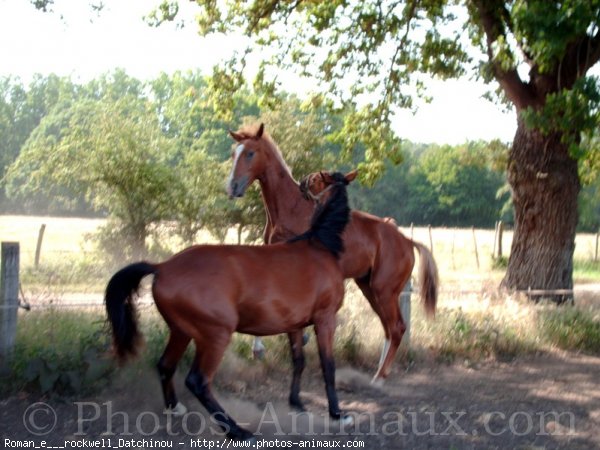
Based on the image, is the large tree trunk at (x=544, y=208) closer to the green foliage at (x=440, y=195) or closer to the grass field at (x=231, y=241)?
the grass field at (x=231, y=241)

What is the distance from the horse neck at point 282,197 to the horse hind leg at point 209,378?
232 cm

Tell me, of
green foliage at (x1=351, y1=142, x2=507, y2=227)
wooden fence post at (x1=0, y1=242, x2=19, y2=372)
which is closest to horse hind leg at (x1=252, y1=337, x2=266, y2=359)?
wooden fence post at (x1=0, y1=242, x2=19, y2=372)

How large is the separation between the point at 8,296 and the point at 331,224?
3.06 meters

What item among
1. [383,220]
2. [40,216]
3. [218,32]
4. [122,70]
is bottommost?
[40,216]

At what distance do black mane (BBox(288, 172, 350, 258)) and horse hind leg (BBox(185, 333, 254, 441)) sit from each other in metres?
1.27

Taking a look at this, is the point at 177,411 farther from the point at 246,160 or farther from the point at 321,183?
the point at 246,160

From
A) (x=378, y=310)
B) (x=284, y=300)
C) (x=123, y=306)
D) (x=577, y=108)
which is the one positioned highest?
(x=577, y=108)

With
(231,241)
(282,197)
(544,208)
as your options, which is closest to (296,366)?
(282,197)

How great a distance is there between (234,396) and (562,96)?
617 centimetres

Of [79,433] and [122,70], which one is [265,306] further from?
[122,70]

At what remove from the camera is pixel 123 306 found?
513cm

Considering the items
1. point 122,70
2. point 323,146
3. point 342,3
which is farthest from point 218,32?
point 122,70

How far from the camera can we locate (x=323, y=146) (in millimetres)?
18000

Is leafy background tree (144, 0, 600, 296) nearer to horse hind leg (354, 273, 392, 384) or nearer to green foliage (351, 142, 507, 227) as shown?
horse hind leg (354, 273, 392, 384)
